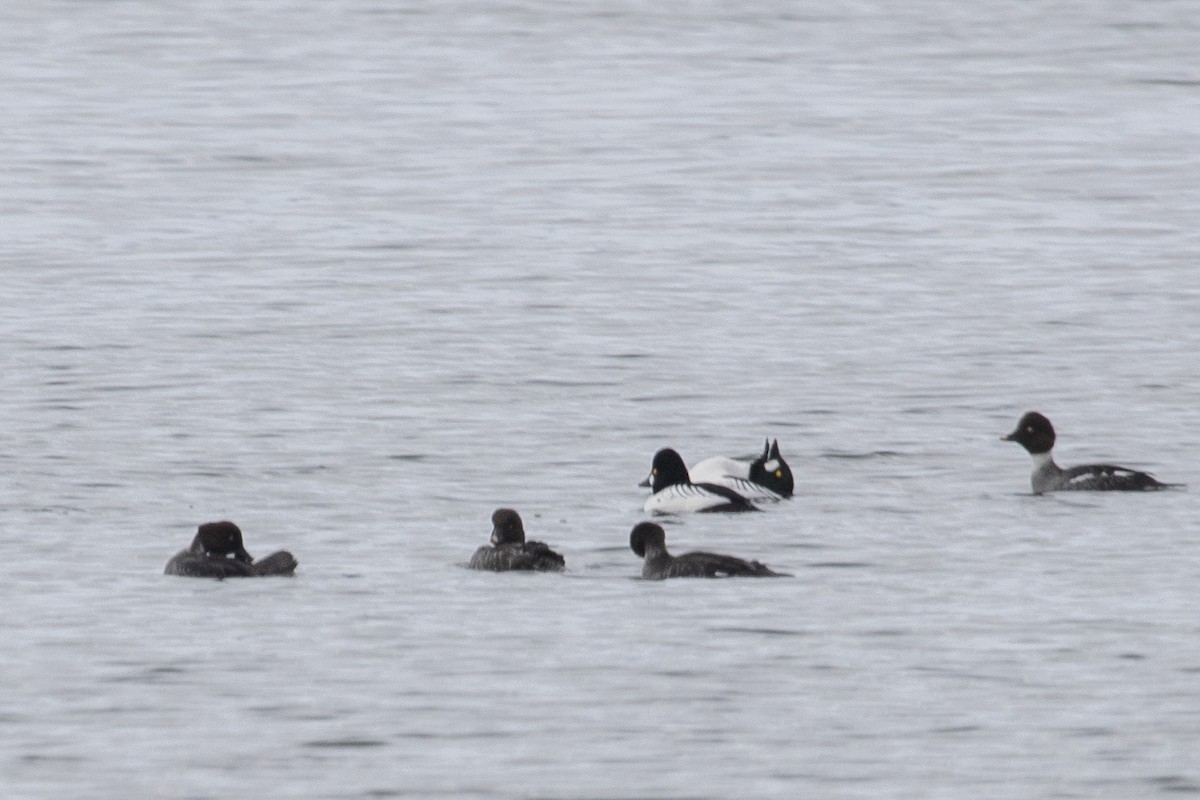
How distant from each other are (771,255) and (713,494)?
1623cm

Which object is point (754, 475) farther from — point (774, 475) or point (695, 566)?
point (695, 566)

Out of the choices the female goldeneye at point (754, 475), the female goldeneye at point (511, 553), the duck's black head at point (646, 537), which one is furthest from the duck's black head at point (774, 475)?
the female goldeneye at point (511, 553)

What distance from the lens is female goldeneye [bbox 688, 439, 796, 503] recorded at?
1903cm

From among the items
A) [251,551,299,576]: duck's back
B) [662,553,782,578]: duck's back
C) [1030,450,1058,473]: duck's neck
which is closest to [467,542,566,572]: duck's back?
[662,553,782,578]: duck's back

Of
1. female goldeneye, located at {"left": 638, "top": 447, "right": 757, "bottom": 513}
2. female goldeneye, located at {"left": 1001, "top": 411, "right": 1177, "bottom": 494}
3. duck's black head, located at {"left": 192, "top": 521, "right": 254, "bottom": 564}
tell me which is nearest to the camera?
duck's black head, located at {"left": 192, "top": 521, "right": 254, "bottom": 564}

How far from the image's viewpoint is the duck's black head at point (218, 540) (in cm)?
1608

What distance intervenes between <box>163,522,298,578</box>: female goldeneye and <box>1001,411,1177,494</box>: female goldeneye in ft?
19.1

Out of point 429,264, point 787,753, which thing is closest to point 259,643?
point 787,753

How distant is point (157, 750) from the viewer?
1247cm

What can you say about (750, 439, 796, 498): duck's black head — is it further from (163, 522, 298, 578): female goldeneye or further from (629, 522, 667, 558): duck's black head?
(163, 522, 298, 578): female goldeneye

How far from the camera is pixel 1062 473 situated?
19281mm

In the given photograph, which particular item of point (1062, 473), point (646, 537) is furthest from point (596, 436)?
point (646, 537)

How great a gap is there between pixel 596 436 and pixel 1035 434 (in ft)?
12.1

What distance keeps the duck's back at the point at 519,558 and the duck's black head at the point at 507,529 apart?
0.28 feet
